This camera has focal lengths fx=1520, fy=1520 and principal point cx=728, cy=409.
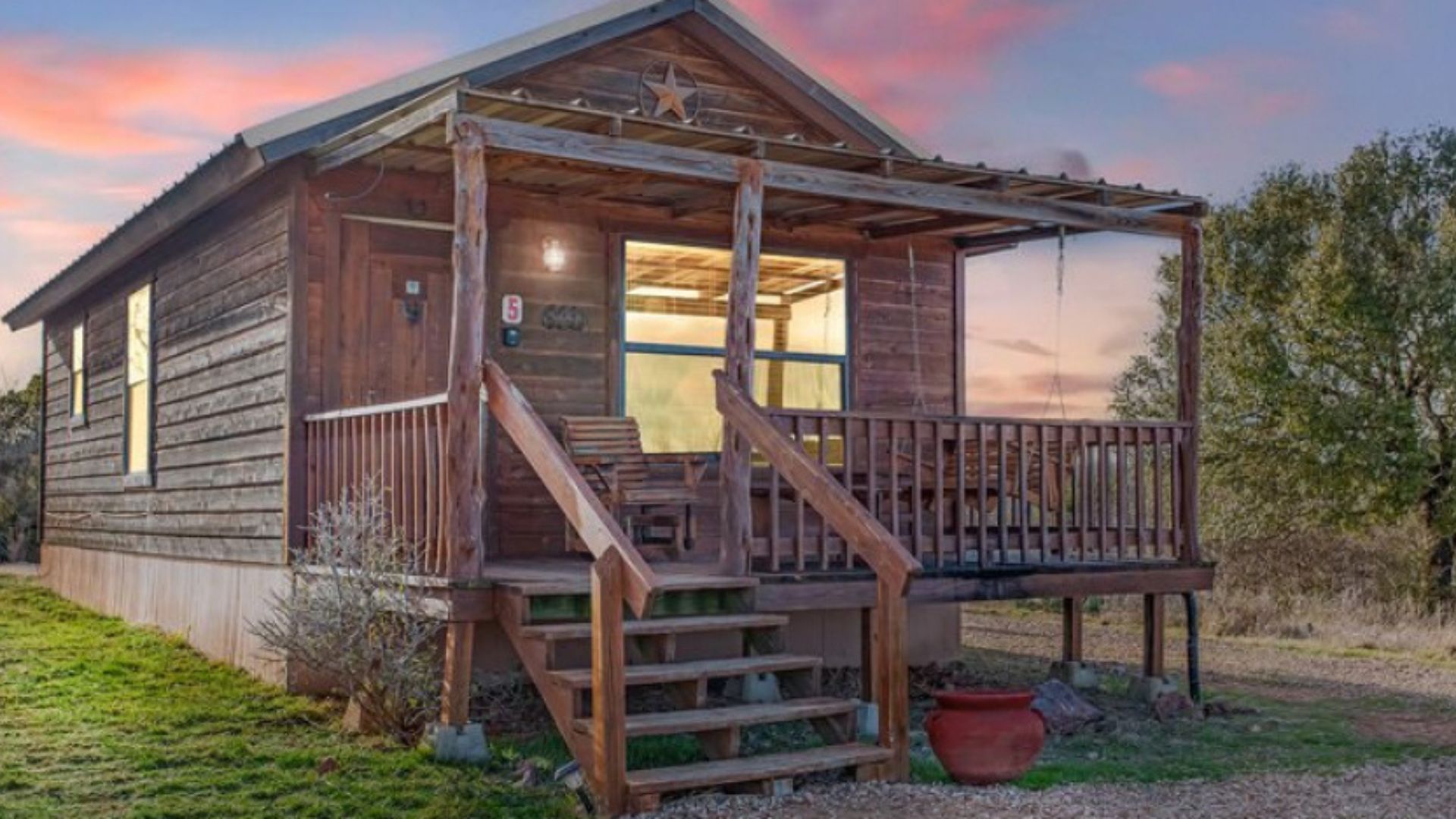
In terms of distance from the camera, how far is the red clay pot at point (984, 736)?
7.08 metres

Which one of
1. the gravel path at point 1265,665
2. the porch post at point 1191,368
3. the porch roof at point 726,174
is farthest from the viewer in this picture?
the gravel path at point 1265,665

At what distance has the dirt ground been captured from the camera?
6.52 m

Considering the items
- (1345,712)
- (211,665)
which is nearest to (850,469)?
(1345,712)

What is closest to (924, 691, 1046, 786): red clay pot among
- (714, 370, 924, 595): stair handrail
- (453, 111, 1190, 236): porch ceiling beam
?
(714, 370, 924, 595): stair handrail

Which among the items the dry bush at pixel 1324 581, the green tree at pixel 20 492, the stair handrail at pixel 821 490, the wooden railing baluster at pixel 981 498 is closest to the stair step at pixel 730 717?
the stair handrail at pixel 821 490

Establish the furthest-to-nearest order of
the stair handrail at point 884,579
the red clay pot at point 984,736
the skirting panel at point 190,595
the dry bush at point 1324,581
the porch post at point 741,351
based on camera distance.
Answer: the dry bush at point 1324,581
the skirting panel at point 190,595
the porch post at point 741,351
the red clay pot at point 984,736
the stair handrail at point 884,579

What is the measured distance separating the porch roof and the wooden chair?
1647mm

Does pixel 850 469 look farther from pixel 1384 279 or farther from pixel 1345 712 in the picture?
pixel 1384 279

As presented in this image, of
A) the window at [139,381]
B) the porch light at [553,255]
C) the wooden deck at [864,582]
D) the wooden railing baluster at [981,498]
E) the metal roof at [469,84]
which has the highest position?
the metal roof at [469,84]

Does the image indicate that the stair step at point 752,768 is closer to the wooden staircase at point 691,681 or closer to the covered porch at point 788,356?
the wooden staircase at point 691,681

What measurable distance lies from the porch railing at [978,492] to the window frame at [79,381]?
858 centimetres

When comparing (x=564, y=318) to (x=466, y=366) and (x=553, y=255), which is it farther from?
(x=466, y=366)

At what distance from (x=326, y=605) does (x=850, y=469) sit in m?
3.08

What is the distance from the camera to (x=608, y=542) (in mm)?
6383
